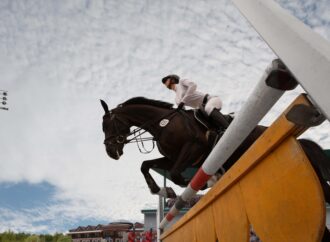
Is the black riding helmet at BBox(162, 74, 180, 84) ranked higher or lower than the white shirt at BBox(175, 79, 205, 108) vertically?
higher

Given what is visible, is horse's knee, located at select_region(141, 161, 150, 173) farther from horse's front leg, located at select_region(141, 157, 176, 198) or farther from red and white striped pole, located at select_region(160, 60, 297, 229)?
A: red and white striped pole, located at select_region(160, 60, 297, 229)

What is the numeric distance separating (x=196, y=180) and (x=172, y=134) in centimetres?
122

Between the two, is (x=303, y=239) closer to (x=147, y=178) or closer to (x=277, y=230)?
(x=277, y=230)

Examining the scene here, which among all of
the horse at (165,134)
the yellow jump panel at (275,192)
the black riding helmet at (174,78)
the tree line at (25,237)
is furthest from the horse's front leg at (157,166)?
the tree line at (25,237)

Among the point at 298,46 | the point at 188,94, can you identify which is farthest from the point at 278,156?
the point at 188,94

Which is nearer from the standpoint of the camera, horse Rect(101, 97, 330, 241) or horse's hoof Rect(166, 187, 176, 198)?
horse Rect(101, 97, 330, 241)

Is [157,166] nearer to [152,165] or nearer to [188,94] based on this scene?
[152,165]

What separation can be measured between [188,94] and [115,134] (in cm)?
101

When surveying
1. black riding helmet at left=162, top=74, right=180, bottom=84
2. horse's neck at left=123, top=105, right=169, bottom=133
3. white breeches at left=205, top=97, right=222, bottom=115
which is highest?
black riding helmet at left=162, top=74, right=180, bottom=84

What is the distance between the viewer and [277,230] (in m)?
0.79

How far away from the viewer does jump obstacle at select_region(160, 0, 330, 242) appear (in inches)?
20.9

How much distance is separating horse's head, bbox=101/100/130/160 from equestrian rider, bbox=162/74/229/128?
730mm

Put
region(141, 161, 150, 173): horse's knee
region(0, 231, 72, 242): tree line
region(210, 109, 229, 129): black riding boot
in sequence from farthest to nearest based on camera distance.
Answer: region(0, 231, 72, 242): tree line < region(141, 161, 150, 173): horse's knee < region(210, 109, 229, 129): black riding boot

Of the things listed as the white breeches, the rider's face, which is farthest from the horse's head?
the white breeches
